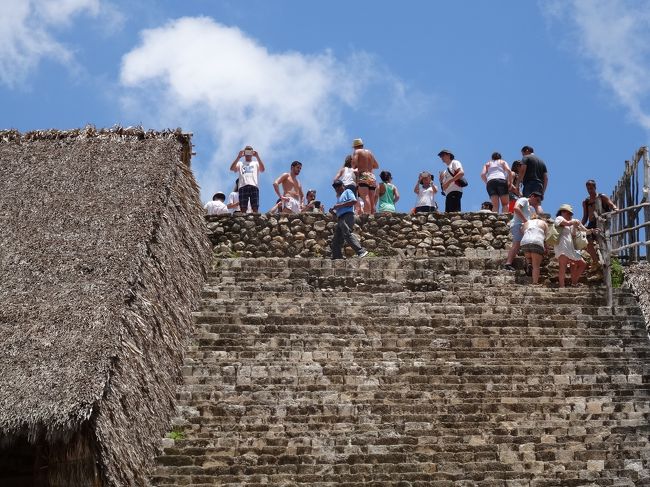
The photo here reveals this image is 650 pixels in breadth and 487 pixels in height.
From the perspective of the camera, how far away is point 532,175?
70.4ft

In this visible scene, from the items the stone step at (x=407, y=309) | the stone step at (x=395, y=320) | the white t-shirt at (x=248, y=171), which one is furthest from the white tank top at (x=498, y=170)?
the stone step at (x=395, y=320)

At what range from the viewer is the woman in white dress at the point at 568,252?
1894 cm

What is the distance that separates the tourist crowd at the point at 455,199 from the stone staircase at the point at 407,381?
73 cm

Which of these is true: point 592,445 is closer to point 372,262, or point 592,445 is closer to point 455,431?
point 455,431

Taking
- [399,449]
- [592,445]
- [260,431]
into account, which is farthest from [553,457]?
[260,431]

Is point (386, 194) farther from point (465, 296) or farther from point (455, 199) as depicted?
point (465, 296)

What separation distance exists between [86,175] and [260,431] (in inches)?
200

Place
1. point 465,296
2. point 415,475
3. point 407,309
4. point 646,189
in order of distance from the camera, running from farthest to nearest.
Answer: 1. point 646,189
2. point 465,296
3. point 407,309
4. point 415,475

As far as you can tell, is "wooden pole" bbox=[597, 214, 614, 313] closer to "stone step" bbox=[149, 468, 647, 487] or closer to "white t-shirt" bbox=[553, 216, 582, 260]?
"white t-shirt" bbox=[553, 216, 582, 260]

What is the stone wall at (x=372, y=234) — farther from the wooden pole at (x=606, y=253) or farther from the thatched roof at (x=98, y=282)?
the wooden pole at (x=606, y=253)

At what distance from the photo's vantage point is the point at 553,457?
14734 millimetres

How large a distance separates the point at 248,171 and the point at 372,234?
2.30 m

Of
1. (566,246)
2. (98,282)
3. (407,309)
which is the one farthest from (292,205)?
(98,282)

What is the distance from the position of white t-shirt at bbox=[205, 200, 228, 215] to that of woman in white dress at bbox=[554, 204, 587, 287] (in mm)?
5667
